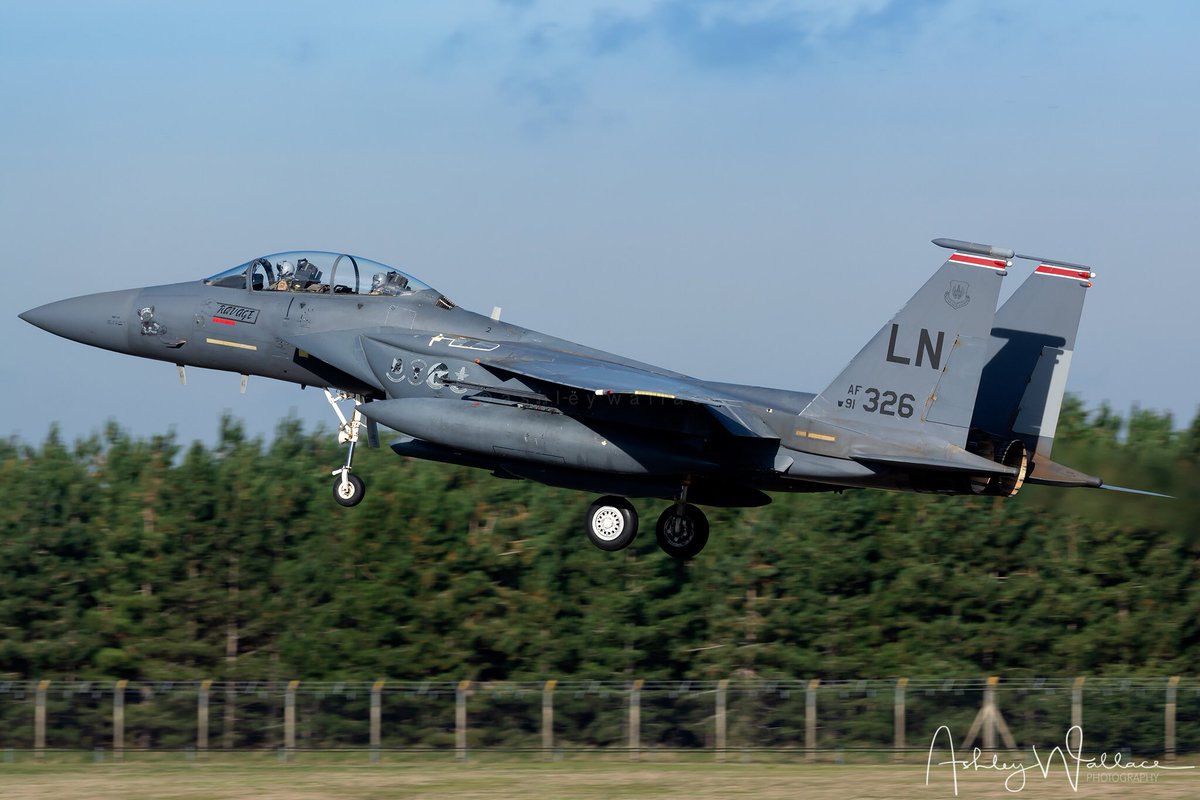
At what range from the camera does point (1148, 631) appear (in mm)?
41500

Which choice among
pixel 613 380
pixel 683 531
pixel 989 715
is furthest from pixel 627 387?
pixel 989 715

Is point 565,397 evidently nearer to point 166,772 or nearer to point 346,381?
point 346,381

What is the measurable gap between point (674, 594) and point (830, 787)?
25.7 meters

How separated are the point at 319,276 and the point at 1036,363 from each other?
9304mm

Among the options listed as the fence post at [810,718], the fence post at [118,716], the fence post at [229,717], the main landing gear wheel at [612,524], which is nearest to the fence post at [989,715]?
the fence post at [810,718]

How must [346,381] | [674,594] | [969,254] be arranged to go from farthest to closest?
1. [674,594]
2. [346,381]
3. [969,254]

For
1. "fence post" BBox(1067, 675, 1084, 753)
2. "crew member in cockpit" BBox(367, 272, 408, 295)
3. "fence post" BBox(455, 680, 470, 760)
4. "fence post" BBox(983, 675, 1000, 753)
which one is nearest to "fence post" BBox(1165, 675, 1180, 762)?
"fence post" BBox(1067, 675, 1084, 753)

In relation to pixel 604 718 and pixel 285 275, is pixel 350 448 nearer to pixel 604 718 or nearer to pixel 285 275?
pixel 285 275

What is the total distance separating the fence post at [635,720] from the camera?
2480 cm

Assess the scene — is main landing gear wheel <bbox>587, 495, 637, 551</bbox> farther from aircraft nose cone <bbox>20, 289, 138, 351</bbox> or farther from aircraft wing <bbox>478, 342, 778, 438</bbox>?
aircraft nose cone <bbox>20, 289, 138, 351</bbox>

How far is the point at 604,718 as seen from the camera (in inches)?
990

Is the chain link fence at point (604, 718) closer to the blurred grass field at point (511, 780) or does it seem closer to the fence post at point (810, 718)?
the fence post at point (810, 718)

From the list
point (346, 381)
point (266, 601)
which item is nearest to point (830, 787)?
point (346, 381)

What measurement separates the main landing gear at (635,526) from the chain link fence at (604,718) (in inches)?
228
